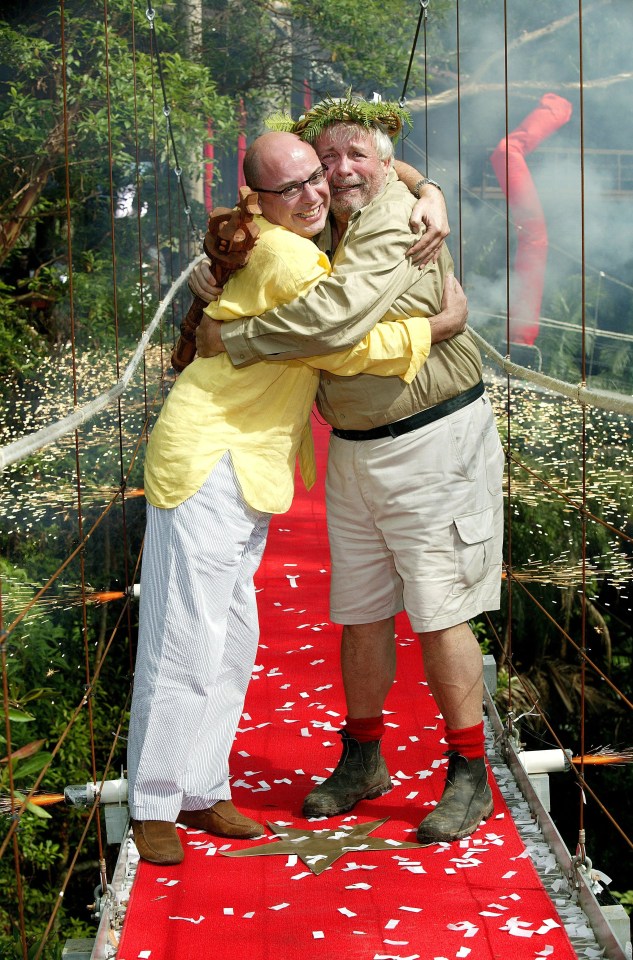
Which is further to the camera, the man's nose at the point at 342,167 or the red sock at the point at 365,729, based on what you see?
the red sock at the point at 365,729

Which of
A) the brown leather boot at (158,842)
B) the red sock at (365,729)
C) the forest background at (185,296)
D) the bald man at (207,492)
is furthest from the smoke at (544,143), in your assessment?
the brown leather boot at (158,842)

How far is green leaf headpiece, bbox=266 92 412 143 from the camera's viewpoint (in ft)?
5.52

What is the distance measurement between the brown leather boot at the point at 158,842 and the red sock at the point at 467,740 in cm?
44

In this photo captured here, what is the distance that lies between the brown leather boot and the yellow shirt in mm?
468

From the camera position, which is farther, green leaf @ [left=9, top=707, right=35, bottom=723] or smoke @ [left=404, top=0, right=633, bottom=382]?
smoke @ [left=404, top=0, right=633, bottom=382]

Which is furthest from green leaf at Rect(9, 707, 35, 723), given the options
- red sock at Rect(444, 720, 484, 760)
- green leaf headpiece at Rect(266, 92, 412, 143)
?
green leaf headpiece at Rect(266, 92, 412, 143)

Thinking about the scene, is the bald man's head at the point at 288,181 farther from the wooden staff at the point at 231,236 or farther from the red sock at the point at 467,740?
the red sock at the point at 467,740

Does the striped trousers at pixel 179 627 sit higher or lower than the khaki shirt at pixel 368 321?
lower

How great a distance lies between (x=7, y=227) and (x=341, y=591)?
17.2 feet

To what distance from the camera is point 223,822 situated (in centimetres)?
179

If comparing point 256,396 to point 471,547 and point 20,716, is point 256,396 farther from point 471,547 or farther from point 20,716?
point 20,716

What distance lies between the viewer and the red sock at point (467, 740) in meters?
1.79

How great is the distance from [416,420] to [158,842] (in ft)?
2.37

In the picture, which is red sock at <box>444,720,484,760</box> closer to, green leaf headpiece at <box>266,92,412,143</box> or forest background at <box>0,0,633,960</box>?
forest background at <box>0,0,633,960</box>
